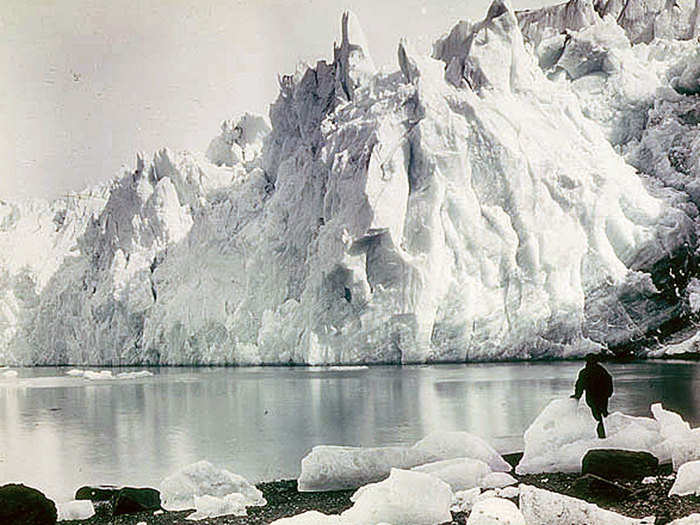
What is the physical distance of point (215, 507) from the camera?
2355mm

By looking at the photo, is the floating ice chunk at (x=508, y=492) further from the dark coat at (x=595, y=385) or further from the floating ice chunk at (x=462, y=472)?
the dark coat at (x=595, y=385)

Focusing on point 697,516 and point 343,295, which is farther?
point 343,295

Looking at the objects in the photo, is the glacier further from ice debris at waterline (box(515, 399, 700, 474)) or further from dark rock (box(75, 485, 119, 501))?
dark rock (box(75, 485, 119, 501))

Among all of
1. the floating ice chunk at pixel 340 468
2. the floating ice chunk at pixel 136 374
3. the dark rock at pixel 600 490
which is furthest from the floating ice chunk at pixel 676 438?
the floating ice chunk at pixel 136 374

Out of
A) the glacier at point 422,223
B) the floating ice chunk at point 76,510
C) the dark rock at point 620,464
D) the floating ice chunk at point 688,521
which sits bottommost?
the floating ice chunk at point 76,510

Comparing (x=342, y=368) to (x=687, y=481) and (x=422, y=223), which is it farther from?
(x=687, y=481)

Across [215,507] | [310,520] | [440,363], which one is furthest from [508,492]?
[440,363]

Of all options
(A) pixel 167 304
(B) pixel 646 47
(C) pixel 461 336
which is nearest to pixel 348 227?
(C) pixel 461 336

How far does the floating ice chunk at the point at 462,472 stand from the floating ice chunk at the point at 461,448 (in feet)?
0.26

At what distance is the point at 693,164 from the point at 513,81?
959 mm

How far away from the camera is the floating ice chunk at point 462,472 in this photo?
8.38ft

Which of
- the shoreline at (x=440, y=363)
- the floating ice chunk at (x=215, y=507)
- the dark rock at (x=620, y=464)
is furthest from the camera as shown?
the shoreline at (x=440, y=363)

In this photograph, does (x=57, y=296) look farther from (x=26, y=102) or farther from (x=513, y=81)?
(x=513, y=81)

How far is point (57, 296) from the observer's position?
3908mm
